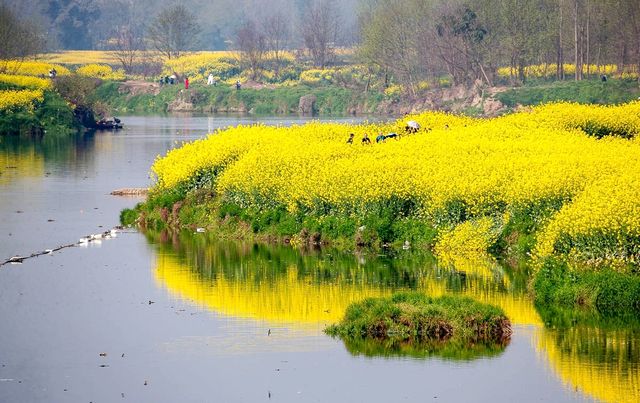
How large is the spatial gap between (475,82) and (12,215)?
64653 millimetres

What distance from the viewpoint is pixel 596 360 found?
25.3 m

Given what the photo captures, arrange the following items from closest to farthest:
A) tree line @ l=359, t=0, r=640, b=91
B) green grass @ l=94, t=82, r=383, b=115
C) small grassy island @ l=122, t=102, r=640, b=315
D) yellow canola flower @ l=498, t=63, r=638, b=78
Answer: small grassy island @ l=122, t=102, r=640, b=315 → tree line @ l=359, t=0, r=640, b=91 → yellow canola flower @ l=498, t=63, r=638, b=78 → green grass @ l=94, t=82, r=383, b=115

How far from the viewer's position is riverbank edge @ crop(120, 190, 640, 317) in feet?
95.6

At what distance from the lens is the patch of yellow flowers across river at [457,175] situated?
30.8 m

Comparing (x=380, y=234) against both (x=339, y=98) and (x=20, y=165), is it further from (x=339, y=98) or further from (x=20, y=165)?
(x=339, y=98)

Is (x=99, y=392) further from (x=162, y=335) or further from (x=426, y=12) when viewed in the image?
(x=426, y=12)

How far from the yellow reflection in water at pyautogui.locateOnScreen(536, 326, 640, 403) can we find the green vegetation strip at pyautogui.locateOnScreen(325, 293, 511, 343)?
98 centimetres

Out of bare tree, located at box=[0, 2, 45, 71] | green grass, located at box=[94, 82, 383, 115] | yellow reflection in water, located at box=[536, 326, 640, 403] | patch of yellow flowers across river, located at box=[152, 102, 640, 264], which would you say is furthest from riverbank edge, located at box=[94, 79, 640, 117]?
yellow reflection in water, located at box=[536, 326, 640, 403]

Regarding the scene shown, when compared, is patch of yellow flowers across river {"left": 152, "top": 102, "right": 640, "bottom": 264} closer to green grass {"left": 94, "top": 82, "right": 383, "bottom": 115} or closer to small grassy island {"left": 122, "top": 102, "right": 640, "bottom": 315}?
small grassy island {"left": 122, "top": 102, "right": 640, "bottom": 315}

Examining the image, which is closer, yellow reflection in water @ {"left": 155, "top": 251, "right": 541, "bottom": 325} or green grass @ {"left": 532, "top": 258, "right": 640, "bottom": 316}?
green grass @ {"left": 532, "top": 258, "right": 640, "bottom": 316}

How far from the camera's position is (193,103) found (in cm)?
13138

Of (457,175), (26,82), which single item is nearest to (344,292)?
(457,175)

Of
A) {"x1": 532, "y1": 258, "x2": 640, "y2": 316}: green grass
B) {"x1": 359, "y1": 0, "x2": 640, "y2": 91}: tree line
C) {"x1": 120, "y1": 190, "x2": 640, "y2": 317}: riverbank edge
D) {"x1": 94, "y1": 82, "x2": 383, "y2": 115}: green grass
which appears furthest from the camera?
{"x1": 94, "y1": 82, "x2": 383, "y2": 115}: green grass

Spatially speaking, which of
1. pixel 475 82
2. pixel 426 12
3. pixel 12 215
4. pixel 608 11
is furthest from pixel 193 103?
pixel 12 215
